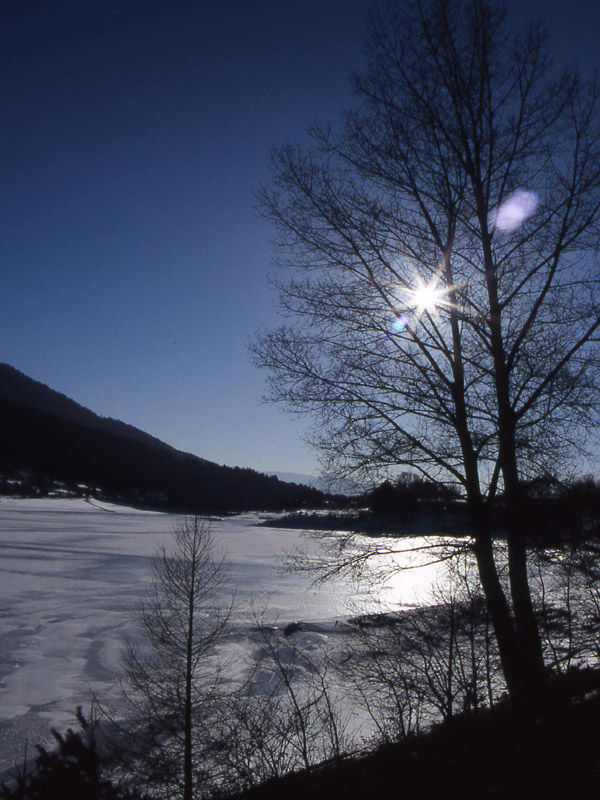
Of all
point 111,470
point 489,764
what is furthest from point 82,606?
point 111,470

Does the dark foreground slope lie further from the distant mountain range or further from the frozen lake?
the distant mountain range

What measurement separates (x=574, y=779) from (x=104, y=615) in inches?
644

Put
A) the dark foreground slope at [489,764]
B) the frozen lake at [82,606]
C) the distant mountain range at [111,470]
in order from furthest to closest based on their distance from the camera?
the distant mountain range at [111,470] → the frozen lake at [82,606] → the dark foreground slope at [489,764]

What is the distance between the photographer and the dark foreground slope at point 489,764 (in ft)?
12.0

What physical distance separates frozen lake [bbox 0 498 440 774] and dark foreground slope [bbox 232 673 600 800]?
161 cm

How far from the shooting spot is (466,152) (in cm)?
508

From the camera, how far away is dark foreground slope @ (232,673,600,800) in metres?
3.65

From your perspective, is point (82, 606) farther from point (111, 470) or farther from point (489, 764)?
point (111, 470)

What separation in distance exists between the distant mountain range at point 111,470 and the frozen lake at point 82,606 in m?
54.3

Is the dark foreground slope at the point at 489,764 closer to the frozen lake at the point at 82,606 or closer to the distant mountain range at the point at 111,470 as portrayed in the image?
the frozen lake at the point at 82,606

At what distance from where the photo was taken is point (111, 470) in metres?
106

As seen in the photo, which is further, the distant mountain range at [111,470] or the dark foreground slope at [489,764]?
the distant mountain range at [111,470]

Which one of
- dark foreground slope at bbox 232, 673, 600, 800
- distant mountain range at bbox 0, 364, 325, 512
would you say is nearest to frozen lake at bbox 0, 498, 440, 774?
dark foreground slope at bbox 232, 673, 600, 800

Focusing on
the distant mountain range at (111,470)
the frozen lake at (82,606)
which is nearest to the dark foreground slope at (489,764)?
Result: the frozen lake at (82,606)
